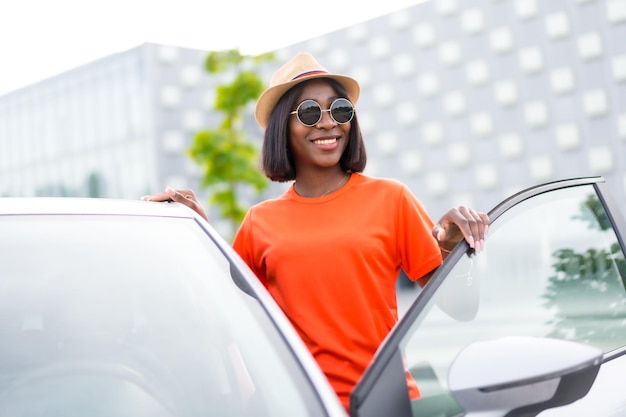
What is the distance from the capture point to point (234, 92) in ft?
70.7

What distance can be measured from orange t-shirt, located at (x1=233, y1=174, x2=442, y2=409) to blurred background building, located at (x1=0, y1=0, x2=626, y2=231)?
24026mm

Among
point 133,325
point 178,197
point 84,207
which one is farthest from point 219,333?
point 178,197

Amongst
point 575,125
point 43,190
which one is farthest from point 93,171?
point 575,125

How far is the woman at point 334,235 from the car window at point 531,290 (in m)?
0.14

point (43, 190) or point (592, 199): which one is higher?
point (592, 199)

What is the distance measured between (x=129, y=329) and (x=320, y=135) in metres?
0.87

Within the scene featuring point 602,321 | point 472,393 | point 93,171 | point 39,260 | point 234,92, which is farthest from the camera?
point 93,171

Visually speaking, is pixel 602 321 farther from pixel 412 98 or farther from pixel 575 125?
pixel 412 98

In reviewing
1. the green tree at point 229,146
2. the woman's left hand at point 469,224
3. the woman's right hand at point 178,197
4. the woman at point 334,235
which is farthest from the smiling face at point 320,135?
the green tree at point 229,146

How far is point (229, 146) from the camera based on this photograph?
69.4 ft

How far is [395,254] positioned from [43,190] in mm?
35654

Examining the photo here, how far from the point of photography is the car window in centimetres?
135

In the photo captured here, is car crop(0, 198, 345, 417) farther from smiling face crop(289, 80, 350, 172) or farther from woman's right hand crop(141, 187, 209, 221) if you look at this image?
smiling face crop(289, 80, 350, 172)

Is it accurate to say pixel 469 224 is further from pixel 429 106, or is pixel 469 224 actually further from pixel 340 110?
pixel 429 106
